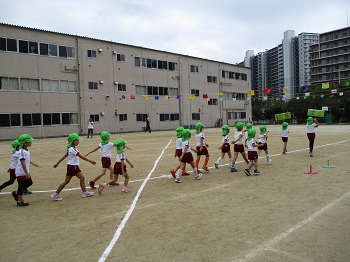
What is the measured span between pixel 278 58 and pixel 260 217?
114m

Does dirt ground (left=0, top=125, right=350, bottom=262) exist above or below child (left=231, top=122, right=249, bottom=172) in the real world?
below

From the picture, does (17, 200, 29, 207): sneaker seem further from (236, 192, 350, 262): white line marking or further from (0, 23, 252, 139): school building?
(0, 23, 252, 139): school building

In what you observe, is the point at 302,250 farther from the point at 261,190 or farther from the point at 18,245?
the point at 18,245

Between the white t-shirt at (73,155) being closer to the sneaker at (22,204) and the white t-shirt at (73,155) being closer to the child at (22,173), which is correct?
the child at (22,173)

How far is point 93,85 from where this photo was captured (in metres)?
36.2

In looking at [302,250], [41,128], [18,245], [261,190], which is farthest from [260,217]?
[41,128]

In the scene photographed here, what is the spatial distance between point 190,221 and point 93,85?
3351 cm

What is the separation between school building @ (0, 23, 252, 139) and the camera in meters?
30.0

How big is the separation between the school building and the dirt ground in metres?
25.1

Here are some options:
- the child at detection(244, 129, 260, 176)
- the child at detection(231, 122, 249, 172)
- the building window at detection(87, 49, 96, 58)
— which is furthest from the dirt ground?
the building window at detection(87, 49, 96, 58)

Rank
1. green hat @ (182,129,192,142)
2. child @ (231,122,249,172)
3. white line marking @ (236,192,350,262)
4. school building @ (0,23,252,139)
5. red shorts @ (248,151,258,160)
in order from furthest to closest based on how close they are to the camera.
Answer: school building @ (0,23,252,139) → child @ (231,122,249,172) → red shorts @ (248,151,258,160) → green hat @ (182,129,192,142) → white line marking @ (236,192,350,262)

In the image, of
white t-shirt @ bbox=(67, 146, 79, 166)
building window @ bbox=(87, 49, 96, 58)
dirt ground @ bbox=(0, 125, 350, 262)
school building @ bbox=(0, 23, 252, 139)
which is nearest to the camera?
dirt ground @ bbox=(0, 125, 350, 262)

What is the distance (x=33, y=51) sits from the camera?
102 ft

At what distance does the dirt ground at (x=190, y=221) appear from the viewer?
13.2 feet
